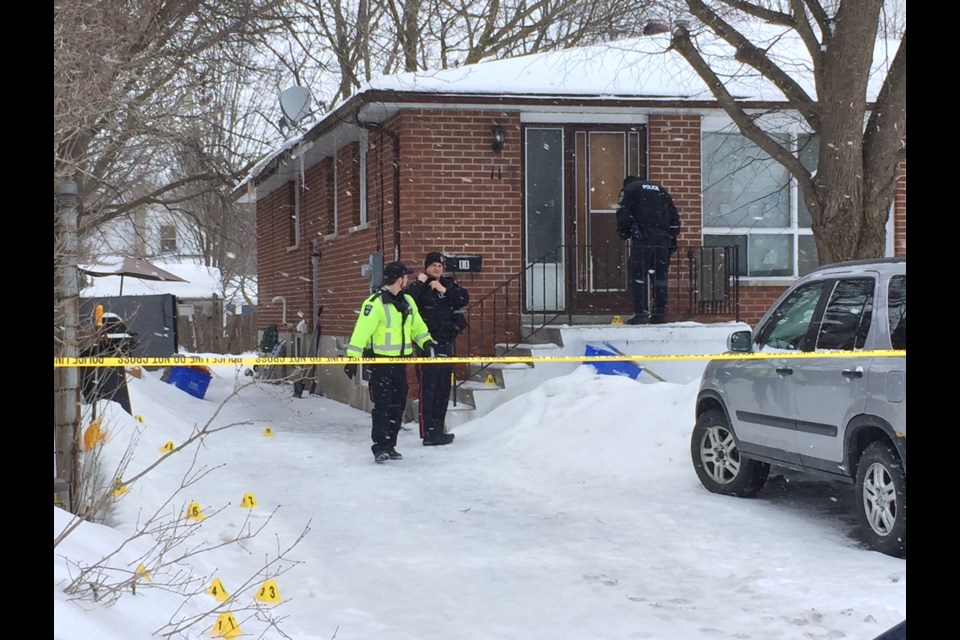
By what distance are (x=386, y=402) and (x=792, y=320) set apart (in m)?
4.61

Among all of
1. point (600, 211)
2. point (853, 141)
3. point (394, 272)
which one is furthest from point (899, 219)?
point (394, 272)

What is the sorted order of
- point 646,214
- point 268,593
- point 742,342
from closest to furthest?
point 268,593 < point 742,342 < point 646,214

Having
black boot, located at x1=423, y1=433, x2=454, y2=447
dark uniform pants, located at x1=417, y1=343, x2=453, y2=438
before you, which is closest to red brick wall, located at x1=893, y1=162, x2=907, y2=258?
dark uniform pants, located at x1=417, y1=343, x2=453, y2=438

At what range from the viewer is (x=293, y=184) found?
2192 cm

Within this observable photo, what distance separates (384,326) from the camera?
10906 mm

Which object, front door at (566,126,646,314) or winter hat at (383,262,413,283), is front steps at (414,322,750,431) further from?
winter hat at (383,262,413,283)

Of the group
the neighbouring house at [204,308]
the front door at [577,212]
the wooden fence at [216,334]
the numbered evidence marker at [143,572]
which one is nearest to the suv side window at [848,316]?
the numbered evidence marker at [143,572]

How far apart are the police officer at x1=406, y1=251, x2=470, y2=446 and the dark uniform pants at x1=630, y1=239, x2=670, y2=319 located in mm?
2555

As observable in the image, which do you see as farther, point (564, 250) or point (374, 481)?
point (564, 250)

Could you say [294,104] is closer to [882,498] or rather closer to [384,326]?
[384,326]

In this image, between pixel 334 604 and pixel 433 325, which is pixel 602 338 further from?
pixel 334 604

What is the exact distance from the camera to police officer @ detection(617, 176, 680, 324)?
13234 millimetres
